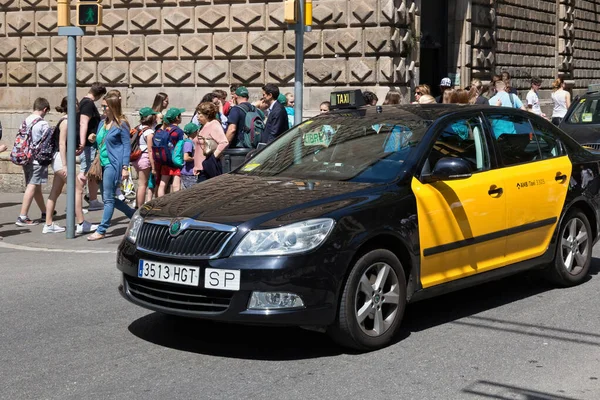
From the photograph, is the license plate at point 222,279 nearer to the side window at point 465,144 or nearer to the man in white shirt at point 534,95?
the side window at point 465,144

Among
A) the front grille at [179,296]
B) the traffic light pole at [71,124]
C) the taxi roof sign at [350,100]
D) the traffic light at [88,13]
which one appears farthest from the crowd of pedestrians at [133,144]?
the front grille at [179,296]

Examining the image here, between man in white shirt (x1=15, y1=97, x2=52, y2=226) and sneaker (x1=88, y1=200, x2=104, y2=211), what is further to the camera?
sneaker (x1=88, y1=200, x2=104, y2=211)

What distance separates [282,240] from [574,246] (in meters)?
3.41

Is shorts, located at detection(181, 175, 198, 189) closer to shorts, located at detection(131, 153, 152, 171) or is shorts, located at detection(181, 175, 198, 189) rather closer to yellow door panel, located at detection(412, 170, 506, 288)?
shorts, located at detection(131, 153, 152, 171)

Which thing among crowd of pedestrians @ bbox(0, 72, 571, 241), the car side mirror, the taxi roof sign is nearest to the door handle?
the car side mirror

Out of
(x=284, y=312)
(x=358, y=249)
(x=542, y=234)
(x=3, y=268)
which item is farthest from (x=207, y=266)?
(x=3, y=268)

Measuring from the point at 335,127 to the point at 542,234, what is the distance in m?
1.84

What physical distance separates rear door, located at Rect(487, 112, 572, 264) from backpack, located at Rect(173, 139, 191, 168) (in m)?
5.81

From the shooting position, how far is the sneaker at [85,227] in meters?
13.0

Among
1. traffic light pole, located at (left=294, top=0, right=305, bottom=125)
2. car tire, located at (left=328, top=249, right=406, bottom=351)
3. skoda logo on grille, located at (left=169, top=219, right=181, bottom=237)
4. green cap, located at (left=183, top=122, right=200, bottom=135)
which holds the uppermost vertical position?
traffic light pole, located at (left=294, top=0, right=305, bottom=125)

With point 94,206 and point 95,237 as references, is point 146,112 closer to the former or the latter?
point 94,206

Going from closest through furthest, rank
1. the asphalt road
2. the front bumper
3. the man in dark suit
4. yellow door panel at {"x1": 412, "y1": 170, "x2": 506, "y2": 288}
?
the asphalt road
the front bumper
yellow door panel at {"x1": 412, "y1": 170, "x2": 506, "y2": 288}
the man in dark suit

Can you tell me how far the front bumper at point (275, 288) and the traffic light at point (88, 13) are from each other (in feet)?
21.1

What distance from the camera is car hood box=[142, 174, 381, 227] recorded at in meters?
6.24
